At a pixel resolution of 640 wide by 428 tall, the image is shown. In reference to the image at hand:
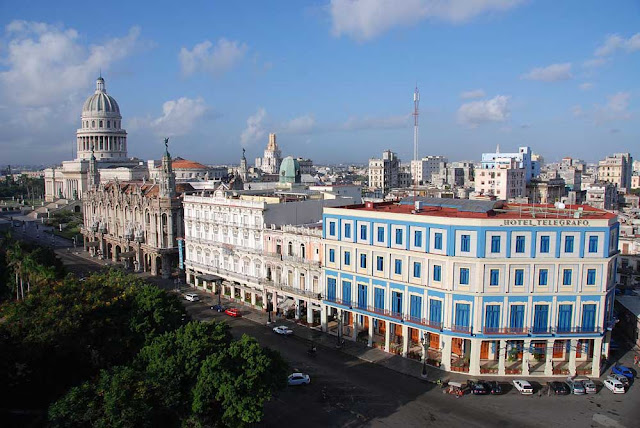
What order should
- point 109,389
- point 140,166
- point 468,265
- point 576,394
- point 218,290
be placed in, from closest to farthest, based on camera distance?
point 109,389, point 576,394, point 468,265, point 218,290, point 140,166

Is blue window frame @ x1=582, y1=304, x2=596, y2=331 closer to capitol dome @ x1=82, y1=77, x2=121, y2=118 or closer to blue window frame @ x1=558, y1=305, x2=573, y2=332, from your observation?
blue window frame @ x1=558, y1=305, x2=573, y2=332

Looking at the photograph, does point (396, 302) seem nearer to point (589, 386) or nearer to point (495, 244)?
point (495, 244)

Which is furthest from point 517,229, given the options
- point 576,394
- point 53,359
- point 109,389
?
point 53,359

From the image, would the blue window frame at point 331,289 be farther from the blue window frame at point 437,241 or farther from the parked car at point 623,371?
the parked car at point 623,371

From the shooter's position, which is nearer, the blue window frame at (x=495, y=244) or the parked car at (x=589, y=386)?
the parked car at (x=589, y=386)

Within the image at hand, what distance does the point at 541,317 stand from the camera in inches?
1865

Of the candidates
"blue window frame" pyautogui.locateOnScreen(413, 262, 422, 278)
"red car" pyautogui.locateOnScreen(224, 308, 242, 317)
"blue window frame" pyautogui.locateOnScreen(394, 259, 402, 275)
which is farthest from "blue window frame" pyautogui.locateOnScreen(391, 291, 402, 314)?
"red car" pyautogui.locateOnScreen(224, 308, 242, 317)

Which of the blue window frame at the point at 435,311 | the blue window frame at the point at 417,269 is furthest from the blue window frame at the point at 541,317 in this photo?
the blue window frame at the point at 417,269

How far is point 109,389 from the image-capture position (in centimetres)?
3375

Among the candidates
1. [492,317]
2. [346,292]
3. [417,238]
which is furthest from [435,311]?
[346,292]

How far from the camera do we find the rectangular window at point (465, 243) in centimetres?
4712

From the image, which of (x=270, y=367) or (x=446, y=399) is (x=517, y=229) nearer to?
(x=446, y=399)

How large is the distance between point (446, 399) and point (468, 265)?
1151cm

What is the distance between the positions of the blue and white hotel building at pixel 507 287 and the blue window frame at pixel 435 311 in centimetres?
9
